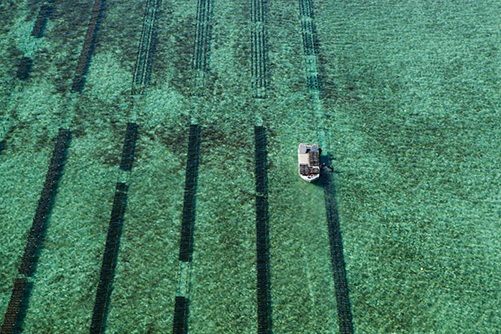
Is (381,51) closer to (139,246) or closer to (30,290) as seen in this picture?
(139,246)

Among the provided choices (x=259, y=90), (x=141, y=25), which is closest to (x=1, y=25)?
(x=141, y=25)

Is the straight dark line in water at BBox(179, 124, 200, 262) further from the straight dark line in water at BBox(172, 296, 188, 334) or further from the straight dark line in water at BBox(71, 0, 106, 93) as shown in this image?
the straight dark line in water at BBox(71, 0, 106, 93)

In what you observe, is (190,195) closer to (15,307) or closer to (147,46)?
(15,307)

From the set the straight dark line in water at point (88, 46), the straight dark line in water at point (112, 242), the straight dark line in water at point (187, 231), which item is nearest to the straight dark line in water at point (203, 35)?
the straight dark line in water at point (187, 231)

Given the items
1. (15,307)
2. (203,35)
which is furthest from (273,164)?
(15,307)

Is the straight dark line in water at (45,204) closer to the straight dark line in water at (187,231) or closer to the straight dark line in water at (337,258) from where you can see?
the straight dark line in water at (187,231)

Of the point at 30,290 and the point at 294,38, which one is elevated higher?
the point at 294,38
